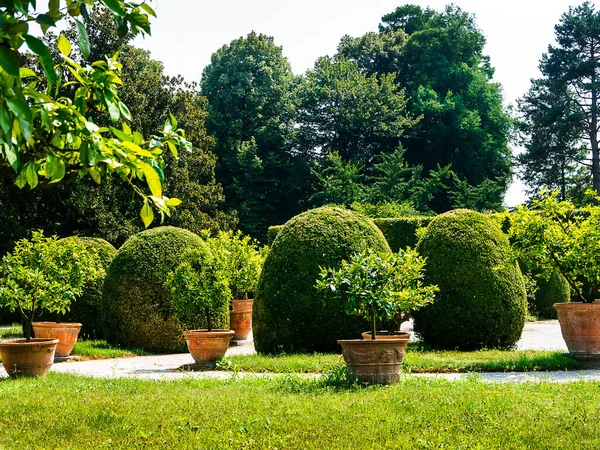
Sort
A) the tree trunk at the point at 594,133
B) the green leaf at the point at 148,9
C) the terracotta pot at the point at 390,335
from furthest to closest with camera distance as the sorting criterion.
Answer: the tree trunk at the point at 594,133
the terracotta pot at the point at 390,335
the green leaf at the point at 148,9

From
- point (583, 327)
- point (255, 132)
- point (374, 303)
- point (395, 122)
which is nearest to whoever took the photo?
point (374, 303)

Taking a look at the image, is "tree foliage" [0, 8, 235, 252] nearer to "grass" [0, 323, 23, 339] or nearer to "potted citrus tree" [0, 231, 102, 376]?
"grass" [0, 323, 23, 339]

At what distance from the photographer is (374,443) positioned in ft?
18.5

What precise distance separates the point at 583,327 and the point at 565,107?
32.4 meters

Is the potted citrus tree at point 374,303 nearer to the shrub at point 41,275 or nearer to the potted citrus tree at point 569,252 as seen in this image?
the potted citrus tree at point 569,252

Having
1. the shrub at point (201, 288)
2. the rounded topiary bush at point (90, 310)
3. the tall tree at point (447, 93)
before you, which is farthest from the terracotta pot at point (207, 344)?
the tall tree at point (447, 93)

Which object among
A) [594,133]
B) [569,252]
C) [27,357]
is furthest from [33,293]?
[594,133]

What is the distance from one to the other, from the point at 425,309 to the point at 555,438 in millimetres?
7351

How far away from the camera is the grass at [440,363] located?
10312 mm

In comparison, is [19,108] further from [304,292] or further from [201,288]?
[201,288]

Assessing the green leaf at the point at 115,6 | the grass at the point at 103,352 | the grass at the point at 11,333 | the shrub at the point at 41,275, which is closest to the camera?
the green leaf at the point at 115,6

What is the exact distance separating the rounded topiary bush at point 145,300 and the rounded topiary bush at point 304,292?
88.7 inches

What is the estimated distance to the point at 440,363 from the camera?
10.5 m

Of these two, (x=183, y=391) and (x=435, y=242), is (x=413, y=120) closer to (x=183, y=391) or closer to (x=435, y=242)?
(x=435, y=242)
